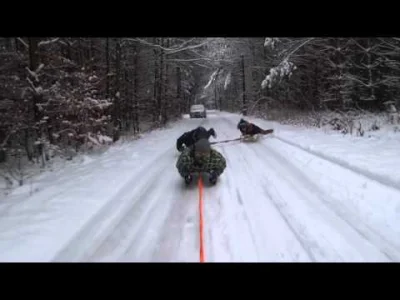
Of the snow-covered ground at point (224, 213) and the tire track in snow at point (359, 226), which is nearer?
the tire track in snow at point (359, 226)

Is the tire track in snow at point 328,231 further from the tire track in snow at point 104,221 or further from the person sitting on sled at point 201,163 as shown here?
the tire track in snow at point 104,221

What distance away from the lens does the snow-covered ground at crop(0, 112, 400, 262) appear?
14.6ft

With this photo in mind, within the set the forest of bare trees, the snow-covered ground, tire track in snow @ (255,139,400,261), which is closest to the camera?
tire track in snow @ (255,139,400,261)

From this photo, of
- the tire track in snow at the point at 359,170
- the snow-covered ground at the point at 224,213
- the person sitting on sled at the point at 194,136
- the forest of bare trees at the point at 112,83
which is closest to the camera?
the snow-covered ground at the point at 224,213

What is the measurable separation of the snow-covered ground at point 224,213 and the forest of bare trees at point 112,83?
3161 mm

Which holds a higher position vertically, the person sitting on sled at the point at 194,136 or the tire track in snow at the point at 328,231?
the person sitting on sled at the point at 194,136

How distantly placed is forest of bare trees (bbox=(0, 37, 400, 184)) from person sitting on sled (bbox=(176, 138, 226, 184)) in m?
5.55

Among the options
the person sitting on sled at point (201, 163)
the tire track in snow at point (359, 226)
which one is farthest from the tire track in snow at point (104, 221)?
the tire track in snow at point (359, 226)

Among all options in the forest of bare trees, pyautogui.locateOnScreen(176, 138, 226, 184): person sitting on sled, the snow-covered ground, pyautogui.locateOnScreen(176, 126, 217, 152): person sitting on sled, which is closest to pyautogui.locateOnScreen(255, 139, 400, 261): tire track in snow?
the snow-covered ground

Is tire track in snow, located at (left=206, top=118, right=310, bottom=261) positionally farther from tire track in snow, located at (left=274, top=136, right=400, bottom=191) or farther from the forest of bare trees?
the forest of bare trees

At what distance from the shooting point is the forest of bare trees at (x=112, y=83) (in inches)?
433
